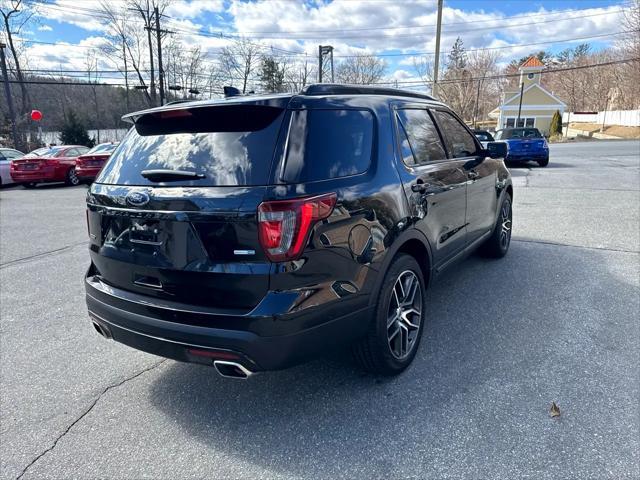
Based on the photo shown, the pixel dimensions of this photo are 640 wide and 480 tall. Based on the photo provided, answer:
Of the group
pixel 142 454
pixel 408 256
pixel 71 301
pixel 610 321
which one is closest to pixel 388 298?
pixel 408 256

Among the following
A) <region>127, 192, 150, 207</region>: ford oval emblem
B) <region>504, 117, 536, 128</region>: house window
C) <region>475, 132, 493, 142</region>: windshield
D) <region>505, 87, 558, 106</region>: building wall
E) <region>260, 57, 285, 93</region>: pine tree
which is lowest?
<region>127, 192, 150, 207</region>: ford oval emblem

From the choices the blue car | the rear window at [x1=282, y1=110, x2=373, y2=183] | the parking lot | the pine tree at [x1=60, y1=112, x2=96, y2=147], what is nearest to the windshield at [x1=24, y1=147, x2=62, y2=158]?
the parking lot

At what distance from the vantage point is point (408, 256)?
295 centimetres

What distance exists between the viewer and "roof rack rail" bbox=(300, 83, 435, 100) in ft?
8.16

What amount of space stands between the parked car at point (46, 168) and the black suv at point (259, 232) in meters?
14.5

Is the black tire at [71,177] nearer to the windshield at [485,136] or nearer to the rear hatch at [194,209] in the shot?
the windshield at [485,136]

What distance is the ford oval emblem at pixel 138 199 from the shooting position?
2297 millimetres

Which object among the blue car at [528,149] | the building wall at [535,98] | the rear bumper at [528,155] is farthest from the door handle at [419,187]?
the building wall at [535,98]

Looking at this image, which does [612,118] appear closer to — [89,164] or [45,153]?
[89,164]

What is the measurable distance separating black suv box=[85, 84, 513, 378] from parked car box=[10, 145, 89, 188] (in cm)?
1453

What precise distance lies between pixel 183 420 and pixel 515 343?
2.47 metres

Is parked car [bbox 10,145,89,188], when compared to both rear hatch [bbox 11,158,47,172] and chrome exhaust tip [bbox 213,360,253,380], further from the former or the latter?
chrome exhaust tip [bbox 213,360,253,380]

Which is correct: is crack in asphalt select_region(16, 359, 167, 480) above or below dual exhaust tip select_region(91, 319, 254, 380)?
below

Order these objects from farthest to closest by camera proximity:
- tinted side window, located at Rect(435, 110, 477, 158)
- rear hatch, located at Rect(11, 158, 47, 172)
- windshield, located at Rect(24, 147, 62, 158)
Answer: windshield, located at Rect(24, 147, 62, 158)
rear hatch, located at Rect(11, 158, 47, 172)
tinted side window, located at Rect(435, 110, 477, 158)
